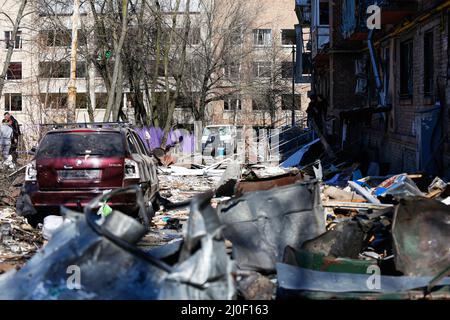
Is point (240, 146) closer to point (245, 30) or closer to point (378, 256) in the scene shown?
point (245, 30)

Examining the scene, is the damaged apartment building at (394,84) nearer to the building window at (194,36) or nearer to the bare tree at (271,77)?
the building window at (194,36)

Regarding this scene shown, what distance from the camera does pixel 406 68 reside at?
16953 millimetres

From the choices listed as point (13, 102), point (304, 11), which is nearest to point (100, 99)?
point (13, 102)

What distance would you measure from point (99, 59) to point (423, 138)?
62.0 feet

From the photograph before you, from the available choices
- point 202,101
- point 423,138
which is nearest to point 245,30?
point 202,101

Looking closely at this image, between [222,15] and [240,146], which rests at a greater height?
[222,15]

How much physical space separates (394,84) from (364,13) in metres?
2.19

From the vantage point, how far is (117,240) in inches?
145

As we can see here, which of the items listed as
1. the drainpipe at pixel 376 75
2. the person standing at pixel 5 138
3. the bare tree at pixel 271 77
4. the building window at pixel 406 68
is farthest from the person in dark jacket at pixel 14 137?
the bare tree at pixel 271 77

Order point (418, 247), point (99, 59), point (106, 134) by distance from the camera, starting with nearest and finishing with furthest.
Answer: point (418, 247) → point (106, 134) → point (99, 59)

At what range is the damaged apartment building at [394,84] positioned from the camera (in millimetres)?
12836

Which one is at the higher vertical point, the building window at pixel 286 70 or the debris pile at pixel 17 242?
the building window at pixel 286 70

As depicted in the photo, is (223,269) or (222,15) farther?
(222,15)
